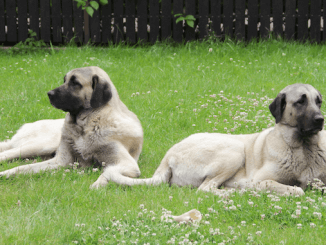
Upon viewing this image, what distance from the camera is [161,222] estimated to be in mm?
3398

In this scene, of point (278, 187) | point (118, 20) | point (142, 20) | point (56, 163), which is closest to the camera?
point (278, 187)

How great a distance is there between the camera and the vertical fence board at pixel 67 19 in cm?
1123

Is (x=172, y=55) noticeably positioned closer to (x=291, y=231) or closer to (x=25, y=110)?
(x=25, y=110)

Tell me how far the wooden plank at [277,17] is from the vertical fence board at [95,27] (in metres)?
4.51

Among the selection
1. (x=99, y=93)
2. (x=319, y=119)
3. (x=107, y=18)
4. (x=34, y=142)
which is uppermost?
(x=107, y=18)

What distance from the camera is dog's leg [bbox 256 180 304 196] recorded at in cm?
409

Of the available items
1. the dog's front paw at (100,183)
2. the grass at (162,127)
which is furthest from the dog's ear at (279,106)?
the dog's front paw at (100,183)

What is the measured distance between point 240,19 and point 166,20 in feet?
6.17

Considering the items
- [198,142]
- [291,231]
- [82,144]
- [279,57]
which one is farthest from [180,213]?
[279,57]

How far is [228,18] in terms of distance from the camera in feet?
35.2

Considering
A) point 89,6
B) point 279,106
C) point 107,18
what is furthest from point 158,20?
point 279,106

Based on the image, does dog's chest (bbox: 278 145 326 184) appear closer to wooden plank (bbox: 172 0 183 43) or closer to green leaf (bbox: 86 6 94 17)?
wooden plank (bbox: 172 0 183 43)

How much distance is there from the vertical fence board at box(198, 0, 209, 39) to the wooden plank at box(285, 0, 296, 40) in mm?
1985

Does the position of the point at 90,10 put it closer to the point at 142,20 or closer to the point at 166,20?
the point at 142,20
